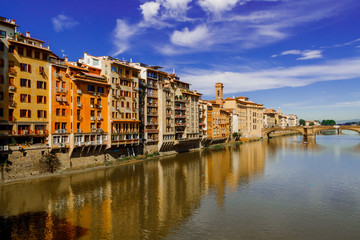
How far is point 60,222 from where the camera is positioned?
95.2 ft

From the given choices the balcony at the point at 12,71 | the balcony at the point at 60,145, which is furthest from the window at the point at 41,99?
the balcony at the point at 60,145

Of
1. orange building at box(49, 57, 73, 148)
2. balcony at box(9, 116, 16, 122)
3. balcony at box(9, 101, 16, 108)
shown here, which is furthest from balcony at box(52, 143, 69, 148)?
balcony at box(9, 101, 16, 108)

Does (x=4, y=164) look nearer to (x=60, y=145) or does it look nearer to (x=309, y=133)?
(x=60, y=145)

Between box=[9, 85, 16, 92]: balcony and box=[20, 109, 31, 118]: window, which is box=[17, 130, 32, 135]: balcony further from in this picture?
box=[9, 85, 16, 92]: balcony

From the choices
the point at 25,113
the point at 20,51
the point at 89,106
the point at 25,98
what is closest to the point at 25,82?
the point at 25,98

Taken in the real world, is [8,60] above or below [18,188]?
above

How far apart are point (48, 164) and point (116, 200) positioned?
18.0 metres

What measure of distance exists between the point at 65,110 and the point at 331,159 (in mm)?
68568

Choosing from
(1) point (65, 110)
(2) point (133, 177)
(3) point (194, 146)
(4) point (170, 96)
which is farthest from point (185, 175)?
(3) point (194, 146)

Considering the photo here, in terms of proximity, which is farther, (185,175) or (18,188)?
(185,175)

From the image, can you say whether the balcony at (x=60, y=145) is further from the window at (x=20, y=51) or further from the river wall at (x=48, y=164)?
the window at (x=20, y=51)

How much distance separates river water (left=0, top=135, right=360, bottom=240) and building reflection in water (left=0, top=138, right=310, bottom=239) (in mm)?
106

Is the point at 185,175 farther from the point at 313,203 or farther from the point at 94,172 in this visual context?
the point at 313,203

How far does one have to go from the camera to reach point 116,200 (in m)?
36.8
